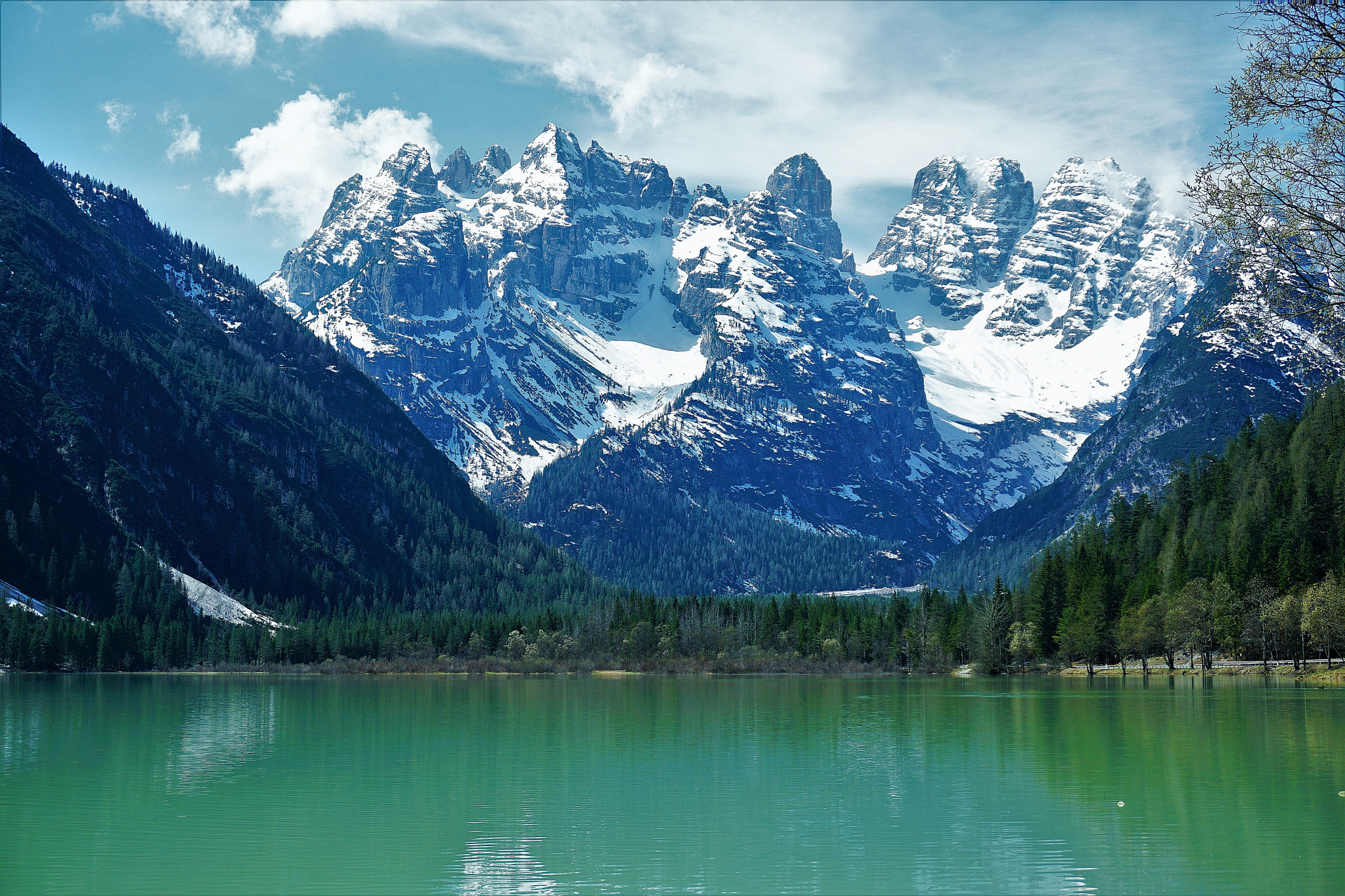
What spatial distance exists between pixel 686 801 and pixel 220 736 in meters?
40.3

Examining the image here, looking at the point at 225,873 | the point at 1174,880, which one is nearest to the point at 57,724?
the point at 225,873

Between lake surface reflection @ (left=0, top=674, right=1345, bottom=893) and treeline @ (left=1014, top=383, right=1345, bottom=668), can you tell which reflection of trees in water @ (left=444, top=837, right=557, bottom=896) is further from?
treeline @ (left=1014, top=383, right=1345, bottom=668)

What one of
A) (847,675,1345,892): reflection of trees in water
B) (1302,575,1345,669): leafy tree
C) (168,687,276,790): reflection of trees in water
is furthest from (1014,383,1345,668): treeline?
(168,687,276,790): reflection of trees in water

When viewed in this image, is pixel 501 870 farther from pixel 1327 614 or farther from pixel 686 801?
pixel 1327 614

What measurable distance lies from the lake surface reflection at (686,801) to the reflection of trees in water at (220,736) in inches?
15.7

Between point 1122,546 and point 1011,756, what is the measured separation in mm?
136332

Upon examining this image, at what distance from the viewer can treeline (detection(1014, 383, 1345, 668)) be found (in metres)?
130

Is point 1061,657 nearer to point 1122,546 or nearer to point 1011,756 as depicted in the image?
point 1122,546

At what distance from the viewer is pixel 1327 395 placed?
162250 millimetres

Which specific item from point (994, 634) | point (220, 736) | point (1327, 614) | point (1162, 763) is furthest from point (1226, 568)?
point (220, 736)

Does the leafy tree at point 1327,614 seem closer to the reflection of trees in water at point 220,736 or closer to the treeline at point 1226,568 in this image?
the treeline at point 1226,568

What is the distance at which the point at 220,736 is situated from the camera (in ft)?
248

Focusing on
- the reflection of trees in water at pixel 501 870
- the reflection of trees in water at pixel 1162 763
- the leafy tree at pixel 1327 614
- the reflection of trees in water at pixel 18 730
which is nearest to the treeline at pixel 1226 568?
the leafy tree at pixel 1327 614

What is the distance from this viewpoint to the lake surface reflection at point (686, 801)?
33.8 metres
